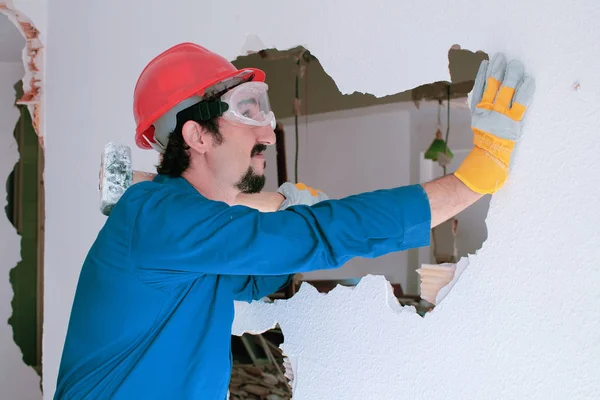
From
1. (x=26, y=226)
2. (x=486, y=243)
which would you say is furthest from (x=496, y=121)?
(x=26, y=226)

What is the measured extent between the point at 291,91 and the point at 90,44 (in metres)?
1.44

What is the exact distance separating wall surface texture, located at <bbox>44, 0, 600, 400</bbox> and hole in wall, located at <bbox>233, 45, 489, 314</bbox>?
188cm

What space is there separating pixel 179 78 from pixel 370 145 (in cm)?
277

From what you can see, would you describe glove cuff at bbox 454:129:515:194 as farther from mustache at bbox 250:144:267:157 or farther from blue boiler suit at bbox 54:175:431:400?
mustache at bbox 250:144:267:157

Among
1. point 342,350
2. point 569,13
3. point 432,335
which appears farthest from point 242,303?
point 569,13

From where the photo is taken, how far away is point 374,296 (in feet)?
5.32

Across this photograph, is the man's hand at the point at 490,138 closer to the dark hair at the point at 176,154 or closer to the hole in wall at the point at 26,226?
the dark hair at the point at 176,154

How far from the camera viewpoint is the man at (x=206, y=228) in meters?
1.25

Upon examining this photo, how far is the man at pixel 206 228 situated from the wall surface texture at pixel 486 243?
8cm

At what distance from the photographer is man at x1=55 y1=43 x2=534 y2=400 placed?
4.11 ft

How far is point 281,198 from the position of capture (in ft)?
6.21

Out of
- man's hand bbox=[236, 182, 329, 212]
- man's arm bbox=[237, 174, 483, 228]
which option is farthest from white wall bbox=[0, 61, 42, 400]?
man's arm bbox=[237, 174, 483, 228]

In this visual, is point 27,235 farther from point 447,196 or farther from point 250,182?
point 447,196

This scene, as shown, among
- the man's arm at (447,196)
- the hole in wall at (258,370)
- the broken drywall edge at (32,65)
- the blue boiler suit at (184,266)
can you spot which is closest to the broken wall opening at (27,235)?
the broken drywall edge at (32,65)
